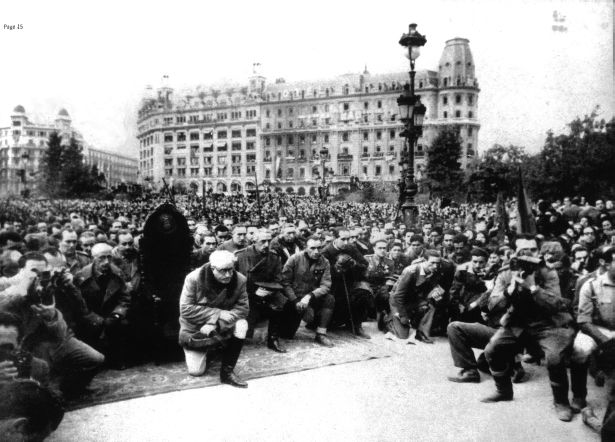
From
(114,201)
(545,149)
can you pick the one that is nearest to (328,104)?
(545,149)

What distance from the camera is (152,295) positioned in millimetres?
4324

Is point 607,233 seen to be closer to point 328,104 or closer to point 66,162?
point 328,104

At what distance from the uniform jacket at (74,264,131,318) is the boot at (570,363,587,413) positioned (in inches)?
138

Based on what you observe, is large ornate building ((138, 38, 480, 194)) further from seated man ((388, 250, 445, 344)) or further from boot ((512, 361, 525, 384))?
boot ((512, 361, 525, 384))

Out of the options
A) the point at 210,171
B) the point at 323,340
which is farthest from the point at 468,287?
the point at 210,171

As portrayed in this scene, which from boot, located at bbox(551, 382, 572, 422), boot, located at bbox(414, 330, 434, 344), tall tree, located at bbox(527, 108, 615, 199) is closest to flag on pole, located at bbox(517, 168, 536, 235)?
tall tree, located at bbox(527, 108, 615, 199)

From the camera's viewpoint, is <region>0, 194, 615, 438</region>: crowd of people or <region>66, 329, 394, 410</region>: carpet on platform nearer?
<region>0, 194, 615, 438</region>: crowd of people

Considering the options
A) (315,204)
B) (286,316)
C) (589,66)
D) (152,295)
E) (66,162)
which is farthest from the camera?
(315,204)

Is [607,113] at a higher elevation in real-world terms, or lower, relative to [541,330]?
higher

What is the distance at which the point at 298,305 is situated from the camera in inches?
196

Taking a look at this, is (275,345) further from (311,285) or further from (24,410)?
(24,410)

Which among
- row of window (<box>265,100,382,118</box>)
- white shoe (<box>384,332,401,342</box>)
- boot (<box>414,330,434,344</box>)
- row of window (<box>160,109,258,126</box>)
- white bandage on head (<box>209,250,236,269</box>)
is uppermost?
row of window (<box>265,100,382,118</box>)

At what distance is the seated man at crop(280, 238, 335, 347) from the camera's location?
517 centimetres

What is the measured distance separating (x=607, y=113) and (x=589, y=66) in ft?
1.89
